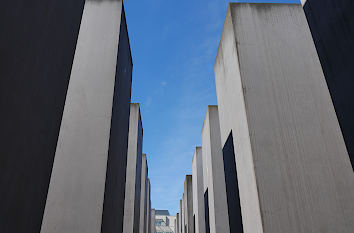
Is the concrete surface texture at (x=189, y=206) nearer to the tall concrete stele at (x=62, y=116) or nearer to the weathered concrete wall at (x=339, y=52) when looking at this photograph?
the tall concrete stele at (x=62, y=116)

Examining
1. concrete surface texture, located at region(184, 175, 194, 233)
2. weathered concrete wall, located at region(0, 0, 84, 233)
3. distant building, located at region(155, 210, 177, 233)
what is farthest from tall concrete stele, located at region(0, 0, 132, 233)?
distant building, located at region(155, 210, 177, 233)

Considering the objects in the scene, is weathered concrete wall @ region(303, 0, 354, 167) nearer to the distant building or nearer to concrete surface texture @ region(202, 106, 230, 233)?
concrete surface texture @ region(202, 106, 230, 233)

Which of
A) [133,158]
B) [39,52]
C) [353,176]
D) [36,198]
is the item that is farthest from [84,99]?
[133,158]

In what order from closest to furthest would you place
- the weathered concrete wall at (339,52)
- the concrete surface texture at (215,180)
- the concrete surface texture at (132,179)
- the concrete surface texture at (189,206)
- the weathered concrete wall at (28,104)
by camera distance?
the weathered concrete wall at (28,104) < the weathered concrete wall at (339,52) < the concrete surface texture at (215,180) < the concrete surface texture at (132,179) < the concrete surface texture at (189,206)

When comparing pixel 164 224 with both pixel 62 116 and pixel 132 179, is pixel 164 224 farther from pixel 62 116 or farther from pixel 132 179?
pixel 62 116

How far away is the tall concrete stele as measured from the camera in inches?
84.6

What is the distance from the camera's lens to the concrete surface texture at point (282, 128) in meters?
4.63

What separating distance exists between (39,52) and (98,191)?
10.4 ft

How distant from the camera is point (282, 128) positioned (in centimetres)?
529

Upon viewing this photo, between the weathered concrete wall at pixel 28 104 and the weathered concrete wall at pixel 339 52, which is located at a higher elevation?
the weathered concrete wall at pixel 339 52

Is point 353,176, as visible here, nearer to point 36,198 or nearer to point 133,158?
point 36,198

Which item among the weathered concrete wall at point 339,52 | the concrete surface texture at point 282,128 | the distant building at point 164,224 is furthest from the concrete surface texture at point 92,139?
the distant building at point 164,224

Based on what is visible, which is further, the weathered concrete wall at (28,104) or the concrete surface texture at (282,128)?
the concrete surface texture at (282,128)

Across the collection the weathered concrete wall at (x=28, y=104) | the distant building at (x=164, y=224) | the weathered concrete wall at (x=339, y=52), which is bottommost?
the weathered concrete wall at (x=28, y=104)
